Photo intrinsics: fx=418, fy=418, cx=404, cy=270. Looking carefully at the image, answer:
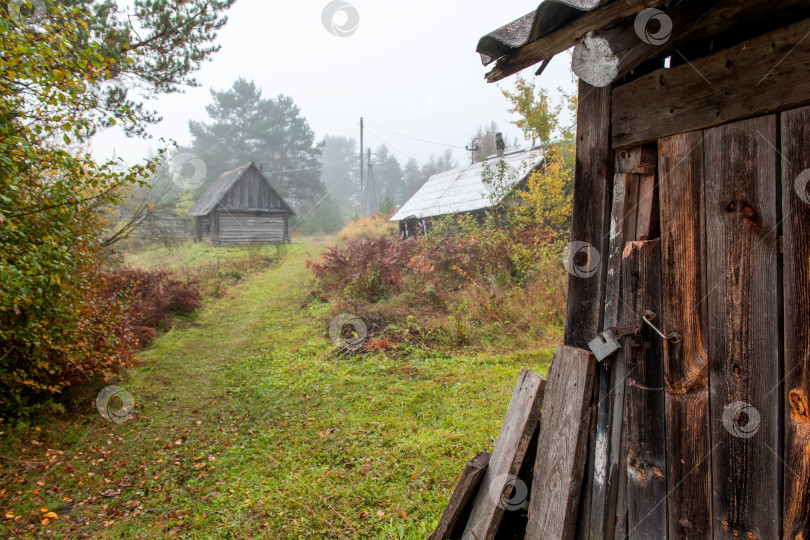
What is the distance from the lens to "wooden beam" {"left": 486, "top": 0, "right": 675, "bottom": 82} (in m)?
1.75

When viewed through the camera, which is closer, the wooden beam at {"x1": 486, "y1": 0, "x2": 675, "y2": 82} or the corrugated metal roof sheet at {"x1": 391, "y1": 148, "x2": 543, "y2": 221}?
the wooden beam at {"x1": 486, "y1": 0, "x2": 675, "y2": 82}

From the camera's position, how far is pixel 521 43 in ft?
6.53

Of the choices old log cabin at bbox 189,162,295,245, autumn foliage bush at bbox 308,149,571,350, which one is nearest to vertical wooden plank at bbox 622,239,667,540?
autumn foliage bush at bbox 308,149,571,350

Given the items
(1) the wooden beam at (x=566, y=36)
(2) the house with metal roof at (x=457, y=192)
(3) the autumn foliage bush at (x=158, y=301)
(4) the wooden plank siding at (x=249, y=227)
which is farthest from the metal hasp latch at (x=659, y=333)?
(4) the wooden plank siding at (x=249, y=227)

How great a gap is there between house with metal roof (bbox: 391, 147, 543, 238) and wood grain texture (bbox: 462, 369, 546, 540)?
13.7 meters

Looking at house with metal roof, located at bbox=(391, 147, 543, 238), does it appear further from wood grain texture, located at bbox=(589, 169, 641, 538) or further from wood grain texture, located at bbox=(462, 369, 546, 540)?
wood grain texture, located at bbox=(589, 169, 641, 538)

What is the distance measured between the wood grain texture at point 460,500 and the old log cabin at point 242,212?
2382cm

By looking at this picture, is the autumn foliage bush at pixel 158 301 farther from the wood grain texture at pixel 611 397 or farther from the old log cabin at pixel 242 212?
the old log cabin at pixel 242 212

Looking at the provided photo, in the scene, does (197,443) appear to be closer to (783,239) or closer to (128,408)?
(128,408)

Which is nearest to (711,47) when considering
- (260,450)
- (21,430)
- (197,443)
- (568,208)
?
(260,450)

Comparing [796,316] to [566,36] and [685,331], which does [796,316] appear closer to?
[685,331]

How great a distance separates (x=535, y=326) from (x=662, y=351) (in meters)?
5.29

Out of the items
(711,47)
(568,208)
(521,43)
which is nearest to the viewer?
(711,47)

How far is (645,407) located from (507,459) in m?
0.83
